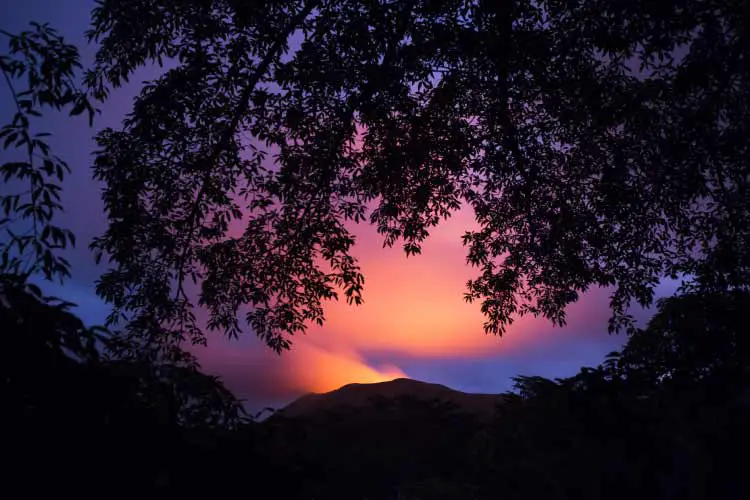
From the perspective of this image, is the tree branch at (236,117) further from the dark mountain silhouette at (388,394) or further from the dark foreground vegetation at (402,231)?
the dark mountain silhouette at (388,394)

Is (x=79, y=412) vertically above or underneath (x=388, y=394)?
underneath

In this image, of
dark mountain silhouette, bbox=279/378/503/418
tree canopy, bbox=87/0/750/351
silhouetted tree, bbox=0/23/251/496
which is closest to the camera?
silhouetted tree, bbox=0/23/251/496

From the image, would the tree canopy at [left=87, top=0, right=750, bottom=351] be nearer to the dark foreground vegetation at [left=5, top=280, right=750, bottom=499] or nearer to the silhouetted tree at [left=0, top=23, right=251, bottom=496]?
the dark foreground vegetation at [left=5, top=280, right=750, bottom=499]

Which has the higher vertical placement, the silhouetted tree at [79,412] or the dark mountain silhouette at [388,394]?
the dark mountain silhouette at [388,394]

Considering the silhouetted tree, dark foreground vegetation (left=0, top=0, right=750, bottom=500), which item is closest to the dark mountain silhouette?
dark foreground vegetation (left=0, top=0, right=750, bottom=500)

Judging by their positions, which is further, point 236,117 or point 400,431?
point 236,117

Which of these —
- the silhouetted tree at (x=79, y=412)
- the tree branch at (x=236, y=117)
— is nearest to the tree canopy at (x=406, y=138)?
the tree branch at (x=236, y=117)

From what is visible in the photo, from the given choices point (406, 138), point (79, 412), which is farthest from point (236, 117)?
point (79, 412)

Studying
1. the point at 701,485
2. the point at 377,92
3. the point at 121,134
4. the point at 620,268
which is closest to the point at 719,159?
the point at 620,268

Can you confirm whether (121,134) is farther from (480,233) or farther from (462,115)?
(480,233)

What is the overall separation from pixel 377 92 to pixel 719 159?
6.28m

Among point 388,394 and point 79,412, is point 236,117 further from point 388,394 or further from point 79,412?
point 79,412

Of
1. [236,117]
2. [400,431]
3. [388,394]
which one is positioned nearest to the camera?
[400,431]

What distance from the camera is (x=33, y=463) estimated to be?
360 centimetres
